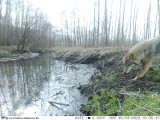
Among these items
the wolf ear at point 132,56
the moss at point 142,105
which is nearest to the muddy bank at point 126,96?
the moss at point 142,105

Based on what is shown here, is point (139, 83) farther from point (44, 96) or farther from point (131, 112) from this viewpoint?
point (44, 96)

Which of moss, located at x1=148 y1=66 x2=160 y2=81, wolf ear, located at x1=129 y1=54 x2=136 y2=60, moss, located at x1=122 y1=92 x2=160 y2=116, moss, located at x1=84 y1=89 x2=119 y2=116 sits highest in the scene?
wolf ear, located at x1=129 y1=54 x2=136 y2=60

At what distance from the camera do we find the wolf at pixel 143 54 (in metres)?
6.07

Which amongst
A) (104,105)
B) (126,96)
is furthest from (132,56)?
(104,105)

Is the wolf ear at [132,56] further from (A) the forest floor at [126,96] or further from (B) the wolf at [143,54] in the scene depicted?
(A) the forest floor at [126,96]

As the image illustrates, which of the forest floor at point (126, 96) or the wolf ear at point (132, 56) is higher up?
the wolf ear at point (132, 56)

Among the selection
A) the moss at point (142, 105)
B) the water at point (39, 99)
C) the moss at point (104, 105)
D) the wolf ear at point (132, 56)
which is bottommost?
the water at point (39, 99)

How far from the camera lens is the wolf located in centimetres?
607

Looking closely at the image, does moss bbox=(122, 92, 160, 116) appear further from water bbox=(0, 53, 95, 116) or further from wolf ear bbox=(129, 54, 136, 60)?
water bbox=(0, 53, 95, 116)

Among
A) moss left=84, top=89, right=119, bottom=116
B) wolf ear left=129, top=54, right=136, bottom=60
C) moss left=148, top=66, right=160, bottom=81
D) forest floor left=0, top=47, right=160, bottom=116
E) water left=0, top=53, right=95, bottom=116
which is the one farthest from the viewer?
moss left=148, top=66, right=160, bottom=81

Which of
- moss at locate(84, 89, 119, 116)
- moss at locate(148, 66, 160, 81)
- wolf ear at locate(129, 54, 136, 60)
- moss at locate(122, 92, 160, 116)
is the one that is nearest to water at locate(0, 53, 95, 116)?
moss at locate(84, 89, 119, 116)

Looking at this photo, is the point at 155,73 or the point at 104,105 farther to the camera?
the point at 155,73

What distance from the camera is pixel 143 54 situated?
20.3 feet

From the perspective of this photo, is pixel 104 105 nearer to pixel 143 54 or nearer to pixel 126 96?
pixel 126 96
